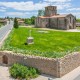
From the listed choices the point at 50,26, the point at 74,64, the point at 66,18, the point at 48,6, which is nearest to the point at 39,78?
the point at 74,64

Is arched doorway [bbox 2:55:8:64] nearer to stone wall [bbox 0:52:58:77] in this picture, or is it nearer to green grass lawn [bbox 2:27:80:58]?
stone wall [bbox 0:52:58:77]

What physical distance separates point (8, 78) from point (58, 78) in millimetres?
4608

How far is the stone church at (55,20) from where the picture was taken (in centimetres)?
6931

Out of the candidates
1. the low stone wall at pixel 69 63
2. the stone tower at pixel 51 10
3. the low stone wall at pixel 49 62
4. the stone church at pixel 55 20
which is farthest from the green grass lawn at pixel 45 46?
the stone tower at pixel 51 10

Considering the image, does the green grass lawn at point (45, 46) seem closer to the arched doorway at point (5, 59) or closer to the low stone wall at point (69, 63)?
the low stone wall at point (69, 63)

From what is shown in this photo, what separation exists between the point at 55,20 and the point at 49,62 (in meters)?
54.6

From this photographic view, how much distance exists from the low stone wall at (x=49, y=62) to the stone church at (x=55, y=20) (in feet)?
152

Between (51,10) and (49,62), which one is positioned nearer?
(49,62)

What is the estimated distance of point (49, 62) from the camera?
1969cm

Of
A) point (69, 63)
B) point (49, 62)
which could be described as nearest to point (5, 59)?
point (49, 62)

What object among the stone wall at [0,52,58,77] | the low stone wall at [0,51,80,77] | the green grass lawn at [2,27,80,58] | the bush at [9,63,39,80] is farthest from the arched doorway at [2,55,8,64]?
the bush at [9,63,39,80]

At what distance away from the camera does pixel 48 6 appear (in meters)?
82.0

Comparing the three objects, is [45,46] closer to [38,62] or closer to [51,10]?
[38,62]

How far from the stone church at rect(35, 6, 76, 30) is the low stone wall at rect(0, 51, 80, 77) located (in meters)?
46.3
